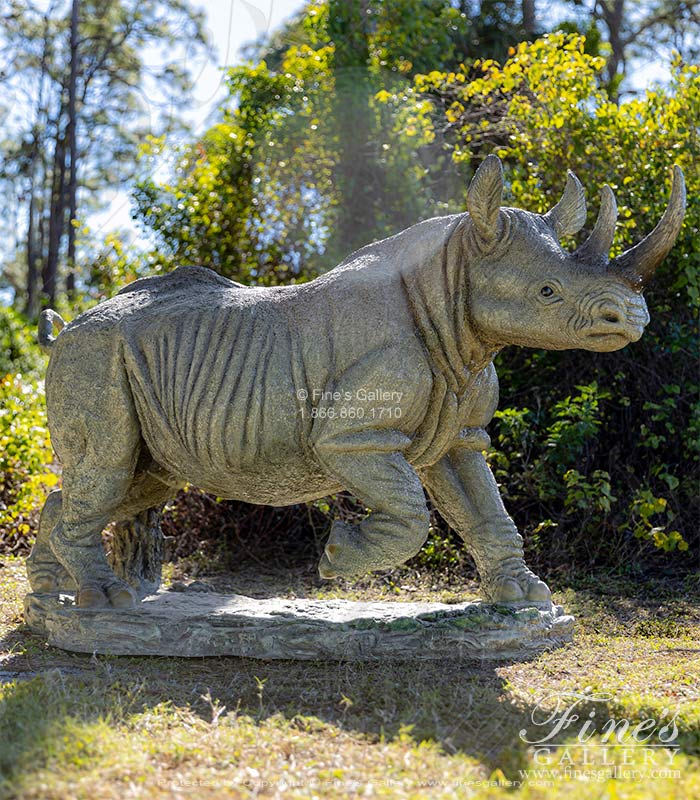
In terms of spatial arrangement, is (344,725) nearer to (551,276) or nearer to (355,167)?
(551,276)

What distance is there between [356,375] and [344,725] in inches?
52.9

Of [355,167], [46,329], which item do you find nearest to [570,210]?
[46,329]

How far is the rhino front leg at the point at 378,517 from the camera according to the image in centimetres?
382

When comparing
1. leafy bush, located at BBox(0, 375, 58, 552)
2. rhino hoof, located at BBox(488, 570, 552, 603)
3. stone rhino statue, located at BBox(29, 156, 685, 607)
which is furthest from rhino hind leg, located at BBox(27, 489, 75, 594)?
leafy bush, located at BBox(0, 375, 58, 552)

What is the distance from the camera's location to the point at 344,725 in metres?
3.20

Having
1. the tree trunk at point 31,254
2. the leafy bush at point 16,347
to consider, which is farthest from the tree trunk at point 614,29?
the tree trunk at point 31,254

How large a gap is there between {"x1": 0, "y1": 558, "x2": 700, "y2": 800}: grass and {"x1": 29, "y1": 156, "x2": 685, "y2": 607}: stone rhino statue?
0.44m

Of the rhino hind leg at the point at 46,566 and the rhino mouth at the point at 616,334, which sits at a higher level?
the rhino mouth at the point at 616,334

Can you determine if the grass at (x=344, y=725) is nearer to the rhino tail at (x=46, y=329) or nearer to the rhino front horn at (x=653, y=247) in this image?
the rhino tail at (x=46, y=329)

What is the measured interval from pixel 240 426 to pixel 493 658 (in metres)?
1.40

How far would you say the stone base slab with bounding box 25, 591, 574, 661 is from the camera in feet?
13.2

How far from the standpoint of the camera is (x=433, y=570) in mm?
6234

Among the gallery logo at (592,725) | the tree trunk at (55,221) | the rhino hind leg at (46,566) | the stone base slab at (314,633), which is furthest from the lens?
the tree trunk at (55,221)

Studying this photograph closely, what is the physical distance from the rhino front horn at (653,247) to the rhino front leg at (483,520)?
113 centimetres
